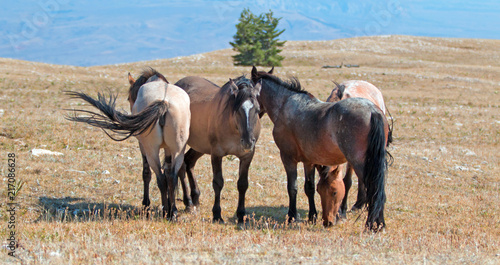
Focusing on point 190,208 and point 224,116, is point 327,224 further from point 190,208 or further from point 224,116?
point 190,208

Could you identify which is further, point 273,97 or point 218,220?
point 273,97

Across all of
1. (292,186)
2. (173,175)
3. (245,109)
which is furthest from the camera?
(292,186)

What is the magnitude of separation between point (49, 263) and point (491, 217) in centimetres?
760

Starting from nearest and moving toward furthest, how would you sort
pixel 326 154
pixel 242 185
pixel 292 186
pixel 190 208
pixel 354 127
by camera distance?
1. pixel 354 127
2. pixel 326 154
3. pixel 292 186
4. pixel 242 185
5. pixel 190 208

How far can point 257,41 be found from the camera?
2208 inches

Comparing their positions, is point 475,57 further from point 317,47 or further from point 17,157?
point 17,157

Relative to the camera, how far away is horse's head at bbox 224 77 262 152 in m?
6.74

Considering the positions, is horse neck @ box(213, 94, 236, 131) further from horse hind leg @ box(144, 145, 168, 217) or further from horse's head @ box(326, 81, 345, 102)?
horse's head @ box(326, 81, 345, 102)

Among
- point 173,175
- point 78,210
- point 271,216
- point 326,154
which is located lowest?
point 271,216

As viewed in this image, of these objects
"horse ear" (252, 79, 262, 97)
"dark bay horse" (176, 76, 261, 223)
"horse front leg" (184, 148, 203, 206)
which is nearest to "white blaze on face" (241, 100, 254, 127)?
"dark bay horse" (176, 76, 261, 223)

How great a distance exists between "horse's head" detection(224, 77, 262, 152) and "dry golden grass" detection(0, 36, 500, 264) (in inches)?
44.3

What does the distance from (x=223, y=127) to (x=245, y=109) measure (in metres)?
0.91

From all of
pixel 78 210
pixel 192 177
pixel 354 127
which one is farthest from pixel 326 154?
pixel 78 210

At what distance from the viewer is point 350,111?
21.4 feet
